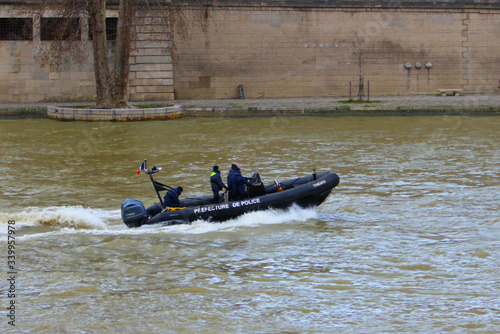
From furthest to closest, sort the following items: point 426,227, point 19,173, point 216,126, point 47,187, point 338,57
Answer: point 338,57
point 216,126
point 19,173
point 47,187
point 426,227

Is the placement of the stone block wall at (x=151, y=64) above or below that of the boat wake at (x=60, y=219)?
above

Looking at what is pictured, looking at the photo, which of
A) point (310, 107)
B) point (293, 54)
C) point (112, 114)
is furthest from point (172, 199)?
point (293, 54)

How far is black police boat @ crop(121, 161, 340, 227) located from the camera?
435 inches

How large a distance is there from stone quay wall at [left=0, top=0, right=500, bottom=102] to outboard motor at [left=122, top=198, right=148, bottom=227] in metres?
18.7

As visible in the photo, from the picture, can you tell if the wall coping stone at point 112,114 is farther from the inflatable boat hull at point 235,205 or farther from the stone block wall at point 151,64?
the inflatable boat hull at point 235,205

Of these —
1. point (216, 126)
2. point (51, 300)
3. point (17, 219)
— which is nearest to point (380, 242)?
point (51, 300)

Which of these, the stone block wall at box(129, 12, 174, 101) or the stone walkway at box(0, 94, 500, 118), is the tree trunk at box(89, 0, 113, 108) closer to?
the stone walkway at box(0, 94, 500, 118)

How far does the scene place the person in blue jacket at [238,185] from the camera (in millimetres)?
11422

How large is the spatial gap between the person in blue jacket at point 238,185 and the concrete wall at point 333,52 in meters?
19.5

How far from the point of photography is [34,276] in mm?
8898

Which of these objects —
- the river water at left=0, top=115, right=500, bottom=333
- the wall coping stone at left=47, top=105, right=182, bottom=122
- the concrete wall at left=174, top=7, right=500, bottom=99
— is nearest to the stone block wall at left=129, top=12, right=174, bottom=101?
the concrete wall at left=174, top=7, right=500, bottom=99

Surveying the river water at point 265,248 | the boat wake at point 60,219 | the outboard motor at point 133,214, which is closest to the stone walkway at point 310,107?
Answer: the river water at point 265,248

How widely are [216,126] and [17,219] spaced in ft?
40.8

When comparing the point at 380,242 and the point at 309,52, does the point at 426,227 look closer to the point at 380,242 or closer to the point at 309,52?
the point at 380,242
